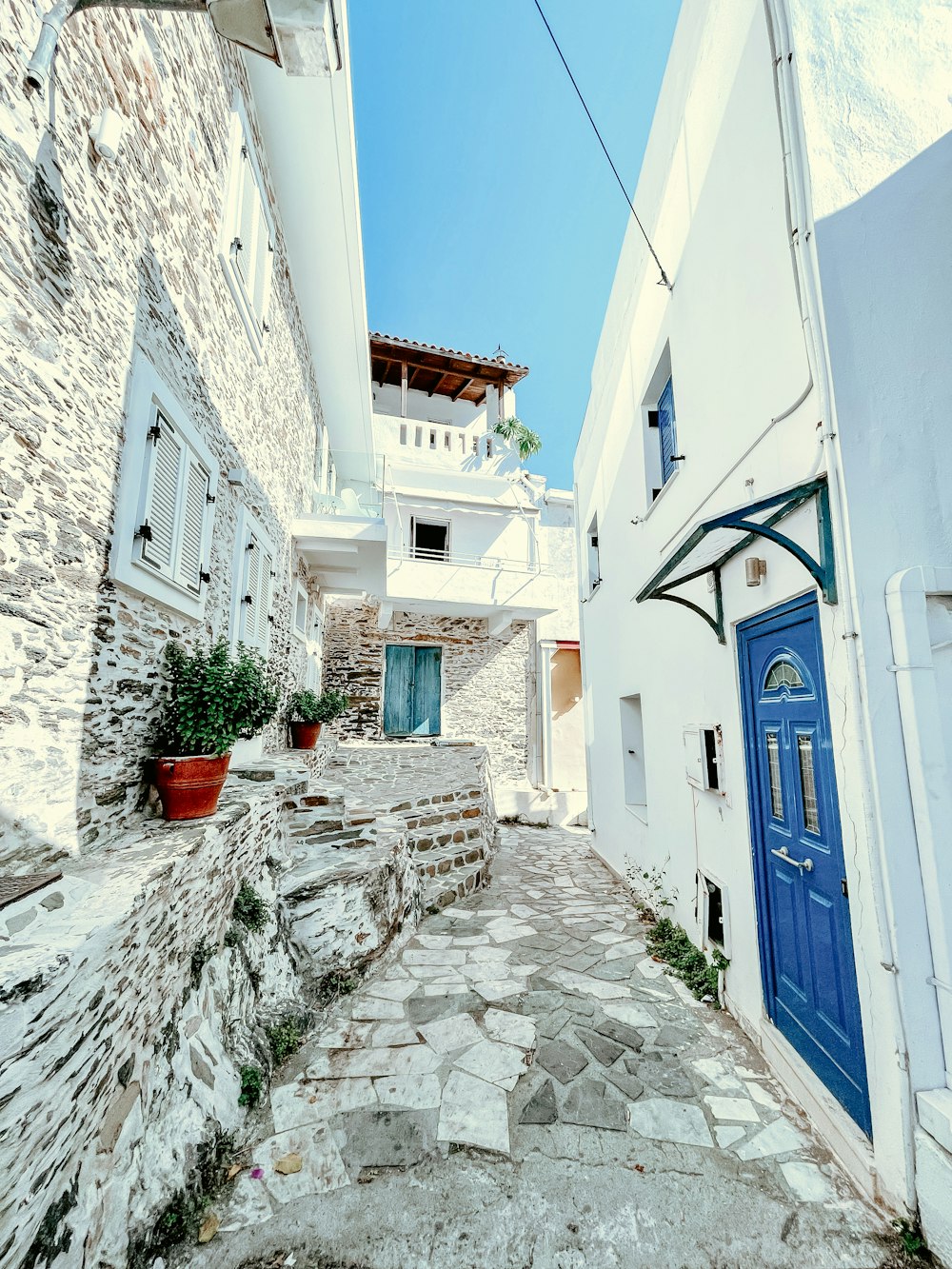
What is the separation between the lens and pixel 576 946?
469 centimetres

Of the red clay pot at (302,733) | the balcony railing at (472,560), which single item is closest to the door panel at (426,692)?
the balcony railing at (472,560)

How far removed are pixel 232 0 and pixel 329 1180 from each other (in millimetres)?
5503

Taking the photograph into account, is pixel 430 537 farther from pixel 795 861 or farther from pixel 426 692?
pixel 795 861

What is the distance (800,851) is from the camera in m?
2.89

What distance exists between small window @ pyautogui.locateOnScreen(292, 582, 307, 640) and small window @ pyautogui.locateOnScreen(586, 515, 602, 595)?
5.02 m

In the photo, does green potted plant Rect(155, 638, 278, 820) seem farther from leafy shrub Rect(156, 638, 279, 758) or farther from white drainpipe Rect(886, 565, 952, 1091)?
white drainpipe Rect(886, 565, 952, 1091)

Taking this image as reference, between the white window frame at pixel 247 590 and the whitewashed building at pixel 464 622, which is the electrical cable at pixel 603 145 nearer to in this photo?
the white window frame at pixel 247 590

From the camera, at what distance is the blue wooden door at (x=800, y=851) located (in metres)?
2.51

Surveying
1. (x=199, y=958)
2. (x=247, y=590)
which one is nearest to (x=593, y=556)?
(x=247, y=590)

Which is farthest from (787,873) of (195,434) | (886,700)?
(195,434)

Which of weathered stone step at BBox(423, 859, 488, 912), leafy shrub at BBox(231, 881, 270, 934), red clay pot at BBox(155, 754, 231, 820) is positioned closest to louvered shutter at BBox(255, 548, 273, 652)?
red clay pot at BBox(155, 754, 231, 820)

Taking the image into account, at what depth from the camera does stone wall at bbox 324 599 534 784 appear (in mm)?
12281

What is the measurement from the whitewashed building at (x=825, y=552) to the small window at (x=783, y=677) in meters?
0.02

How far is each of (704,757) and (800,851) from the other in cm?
111
